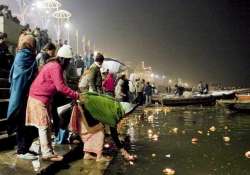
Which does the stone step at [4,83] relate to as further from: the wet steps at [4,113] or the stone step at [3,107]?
the stone step at [3,107]

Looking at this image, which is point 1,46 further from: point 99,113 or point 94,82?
point 99,113

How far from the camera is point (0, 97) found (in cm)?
1096

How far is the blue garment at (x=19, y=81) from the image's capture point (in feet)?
22.6

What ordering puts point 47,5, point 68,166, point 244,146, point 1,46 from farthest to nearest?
point 47,5 < point 1,46 < point 244,146 < point 68,166

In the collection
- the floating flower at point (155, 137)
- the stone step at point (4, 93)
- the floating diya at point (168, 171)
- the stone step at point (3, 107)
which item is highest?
the stone step at point (4, 93)

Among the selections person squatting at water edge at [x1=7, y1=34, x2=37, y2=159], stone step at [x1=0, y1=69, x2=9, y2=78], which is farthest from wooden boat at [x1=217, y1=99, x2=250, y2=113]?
person squatting at water edge at [x1=7, y1=34, x2=37, y2=159]

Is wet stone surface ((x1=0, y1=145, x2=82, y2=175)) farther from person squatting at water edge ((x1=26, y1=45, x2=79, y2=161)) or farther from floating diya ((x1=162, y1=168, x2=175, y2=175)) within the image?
floating diya ((x1=162, y1=168, x2=175, y2=175))

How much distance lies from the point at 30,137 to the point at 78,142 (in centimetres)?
246

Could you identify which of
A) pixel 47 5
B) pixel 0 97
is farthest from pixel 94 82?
pixel 47 5

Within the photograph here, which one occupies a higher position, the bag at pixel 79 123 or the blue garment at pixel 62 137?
the bag at pixel 79 123

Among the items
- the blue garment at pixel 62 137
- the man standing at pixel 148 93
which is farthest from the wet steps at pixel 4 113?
the man standing at pixel 148 93

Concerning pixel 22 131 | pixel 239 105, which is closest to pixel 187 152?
pixel 22 131

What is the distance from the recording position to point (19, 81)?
689 cm

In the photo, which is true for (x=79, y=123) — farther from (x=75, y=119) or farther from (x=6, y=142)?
(x=6, y=142)
